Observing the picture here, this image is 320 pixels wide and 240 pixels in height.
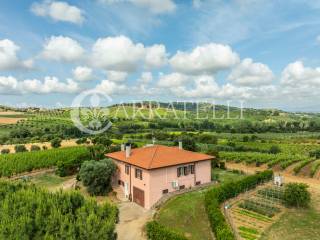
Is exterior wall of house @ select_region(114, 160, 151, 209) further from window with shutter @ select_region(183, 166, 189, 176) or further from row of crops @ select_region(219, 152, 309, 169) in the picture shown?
row of crops @ select_region(219, 152, 309, 169)

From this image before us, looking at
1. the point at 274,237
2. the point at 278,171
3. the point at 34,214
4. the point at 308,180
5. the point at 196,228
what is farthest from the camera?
the point at 278,171

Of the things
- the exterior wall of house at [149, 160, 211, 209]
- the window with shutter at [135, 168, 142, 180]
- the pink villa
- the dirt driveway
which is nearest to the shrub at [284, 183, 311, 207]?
the exterior wall of house at [149, 160, 211, 209]

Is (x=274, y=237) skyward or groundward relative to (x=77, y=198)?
groundward

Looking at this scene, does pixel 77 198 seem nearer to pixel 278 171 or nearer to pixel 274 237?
pixel 274 237

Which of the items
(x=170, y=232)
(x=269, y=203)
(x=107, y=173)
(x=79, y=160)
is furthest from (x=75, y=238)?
(x=79, y=160)

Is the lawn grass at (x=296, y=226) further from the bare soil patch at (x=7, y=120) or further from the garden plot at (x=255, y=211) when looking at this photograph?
the bare soil patch at (x=7, y=120)

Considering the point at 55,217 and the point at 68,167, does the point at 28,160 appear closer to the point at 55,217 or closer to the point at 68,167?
the point at 68,167

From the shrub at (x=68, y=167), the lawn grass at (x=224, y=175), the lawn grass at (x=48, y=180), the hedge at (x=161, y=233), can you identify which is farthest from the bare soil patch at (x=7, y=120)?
the hedge at (x=161, y=233)
